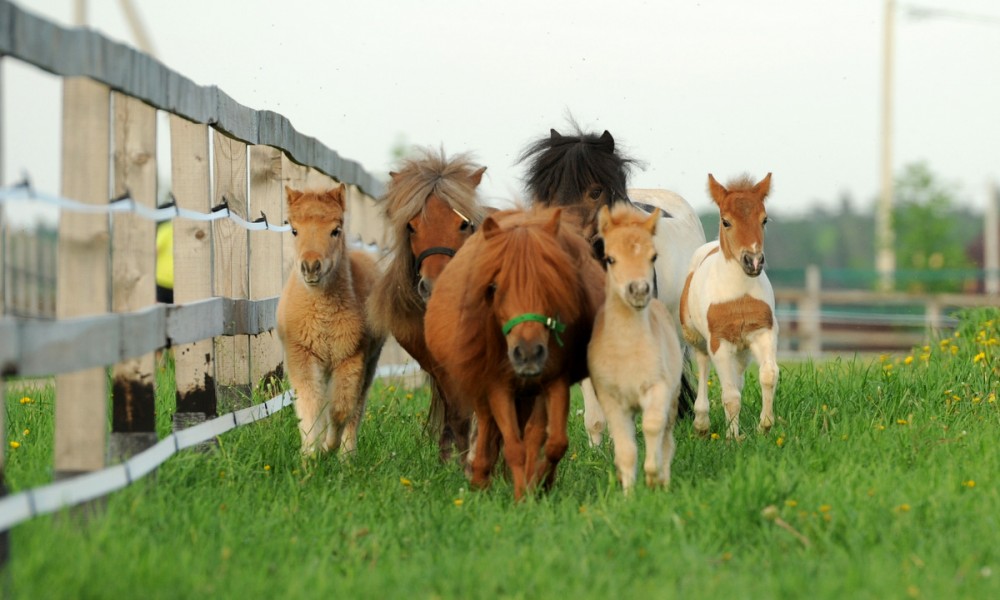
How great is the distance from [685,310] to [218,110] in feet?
12.1

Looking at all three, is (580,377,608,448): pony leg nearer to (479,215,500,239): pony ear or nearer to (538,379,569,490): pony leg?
(538,379,569,490): pony leg

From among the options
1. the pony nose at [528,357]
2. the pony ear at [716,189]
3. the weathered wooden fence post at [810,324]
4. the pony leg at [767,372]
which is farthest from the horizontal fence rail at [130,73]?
the weathered wooden fence post at [810,324]

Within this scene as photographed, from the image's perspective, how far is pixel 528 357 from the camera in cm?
550

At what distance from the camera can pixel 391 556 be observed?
15.3 ft

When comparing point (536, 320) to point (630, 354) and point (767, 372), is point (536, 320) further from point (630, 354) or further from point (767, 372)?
point (767, 372)

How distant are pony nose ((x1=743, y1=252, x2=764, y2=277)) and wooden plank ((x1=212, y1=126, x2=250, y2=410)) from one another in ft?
10.5

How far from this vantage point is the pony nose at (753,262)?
7574mm


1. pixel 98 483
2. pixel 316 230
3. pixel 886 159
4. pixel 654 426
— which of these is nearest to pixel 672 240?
pixel 316 230

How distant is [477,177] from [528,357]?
215 centimetres

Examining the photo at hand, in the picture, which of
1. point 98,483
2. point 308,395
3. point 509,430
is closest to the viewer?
point 98,483

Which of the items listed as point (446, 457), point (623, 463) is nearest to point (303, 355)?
point (446, 457)

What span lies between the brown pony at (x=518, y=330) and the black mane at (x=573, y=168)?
5.45 ft

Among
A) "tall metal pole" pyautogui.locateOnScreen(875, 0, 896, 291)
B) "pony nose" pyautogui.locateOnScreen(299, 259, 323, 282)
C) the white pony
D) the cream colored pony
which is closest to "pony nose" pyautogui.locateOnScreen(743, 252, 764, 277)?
the white pony

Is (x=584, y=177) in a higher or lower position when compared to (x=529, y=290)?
higher
